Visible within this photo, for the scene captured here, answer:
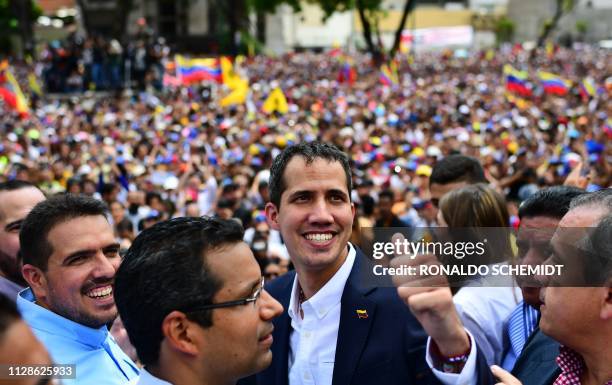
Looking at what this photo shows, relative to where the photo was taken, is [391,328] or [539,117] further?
[539,117]

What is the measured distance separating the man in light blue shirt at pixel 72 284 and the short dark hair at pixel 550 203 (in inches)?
69.0

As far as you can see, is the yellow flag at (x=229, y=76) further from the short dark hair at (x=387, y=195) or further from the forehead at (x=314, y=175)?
the forehead at (x=314, y=175)

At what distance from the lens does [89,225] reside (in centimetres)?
319

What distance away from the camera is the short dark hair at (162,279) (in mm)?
2174

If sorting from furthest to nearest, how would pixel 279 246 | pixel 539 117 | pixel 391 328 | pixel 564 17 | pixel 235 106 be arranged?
pixel 564 17 < pixel 235 106 < pixel 539 117 < pixel 279 246 < pixel 391 328

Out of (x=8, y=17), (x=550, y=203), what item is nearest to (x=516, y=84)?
(x=550, y=203)

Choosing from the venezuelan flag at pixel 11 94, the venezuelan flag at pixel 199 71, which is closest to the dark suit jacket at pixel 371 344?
the venezuelan flag at pixel 11 94

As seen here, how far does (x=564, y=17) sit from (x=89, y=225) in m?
77.3

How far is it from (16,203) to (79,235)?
3.40ft

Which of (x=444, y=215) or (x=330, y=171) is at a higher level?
(x=330, y=171)

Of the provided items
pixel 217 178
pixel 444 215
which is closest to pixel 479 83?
pixel 217 178

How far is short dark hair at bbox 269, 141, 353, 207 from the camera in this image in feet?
10.2

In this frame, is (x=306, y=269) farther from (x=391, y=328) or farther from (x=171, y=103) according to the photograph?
(x=171, y=103)

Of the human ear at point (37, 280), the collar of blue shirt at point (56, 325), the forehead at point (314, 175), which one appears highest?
the forehead at point (314, 175)
